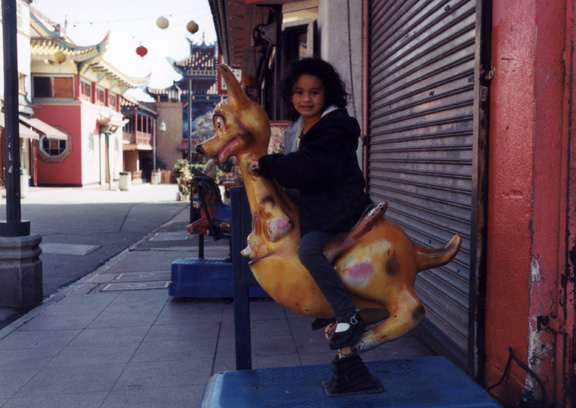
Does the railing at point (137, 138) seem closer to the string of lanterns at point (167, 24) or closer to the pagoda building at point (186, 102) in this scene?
the pagoda building at point (186, 102)

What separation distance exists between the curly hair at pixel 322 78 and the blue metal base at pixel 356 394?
129 centimetres

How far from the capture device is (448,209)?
3477mm

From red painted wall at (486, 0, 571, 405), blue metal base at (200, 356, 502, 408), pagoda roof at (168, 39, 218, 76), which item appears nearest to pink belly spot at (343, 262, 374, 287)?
blue metal base at (200, 356, 502, 408)

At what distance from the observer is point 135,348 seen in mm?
4195

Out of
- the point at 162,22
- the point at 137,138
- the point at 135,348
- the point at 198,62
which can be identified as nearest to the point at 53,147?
the point at 137,138

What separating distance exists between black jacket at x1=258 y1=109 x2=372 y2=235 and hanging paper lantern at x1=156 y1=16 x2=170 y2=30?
1328 centimetres

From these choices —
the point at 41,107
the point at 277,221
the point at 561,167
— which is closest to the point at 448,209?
the point at 561,167

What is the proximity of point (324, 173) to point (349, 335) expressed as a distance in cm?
69

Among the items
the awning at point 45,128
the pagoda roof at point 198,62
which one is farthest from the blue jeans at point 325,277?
the pagoda roof at point 198,62

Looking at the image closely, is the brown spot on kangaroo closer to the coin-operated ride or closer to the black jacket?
the coin-operated ride

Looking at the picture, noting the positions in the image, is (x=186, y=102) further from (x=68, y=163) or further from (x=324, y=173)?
(x=324, y=173)

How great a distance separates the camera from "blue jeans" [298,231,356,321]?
2.16 metres

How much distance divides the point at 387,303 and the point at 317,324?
0.50 m

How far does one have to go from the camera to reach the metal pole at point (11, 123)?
5.46 m
